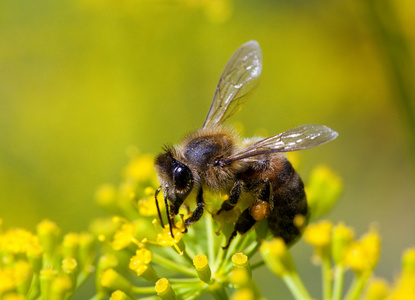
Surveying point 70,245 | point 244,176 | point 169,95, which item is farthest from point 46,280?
point 169,95

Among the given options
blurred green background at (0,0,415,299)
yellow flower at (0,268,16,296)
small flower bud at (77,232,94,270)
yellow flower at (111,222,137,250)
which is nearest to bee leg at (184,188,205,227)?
yellow flower at (111,222,137,250)

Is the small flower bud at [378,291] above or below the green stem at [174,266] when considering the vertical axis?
below

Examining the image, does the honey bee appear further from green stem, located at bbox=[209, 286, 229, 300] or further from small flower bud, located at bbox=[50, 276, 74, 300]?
small flower bud, located at bbox=[50, 276, 74, 300]

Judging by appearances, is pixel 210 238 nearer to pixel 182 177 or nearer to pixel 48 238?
pixel 182 177

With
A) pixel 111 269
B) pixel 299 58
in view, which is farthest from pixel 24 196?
pixel 299 58

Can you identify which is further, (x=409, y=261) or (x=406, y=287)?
(x=409, y=261)

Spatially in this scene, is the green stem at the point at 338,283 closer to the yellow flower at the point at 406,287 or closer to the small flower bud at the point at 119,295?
the yellow flower at the point at 406,287

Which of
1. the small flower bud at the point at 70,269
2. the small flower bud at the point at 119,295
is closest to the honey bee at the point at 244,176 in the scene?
the small flower bud at the point at 119,295
